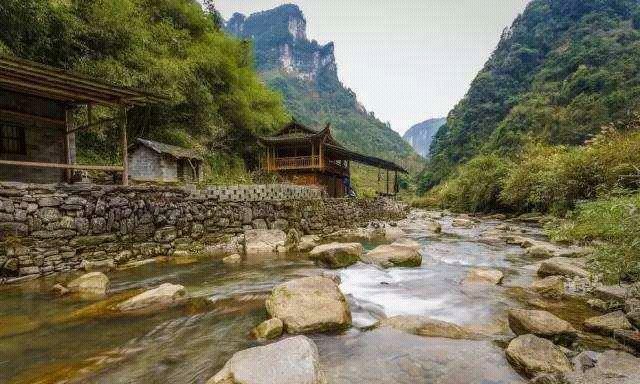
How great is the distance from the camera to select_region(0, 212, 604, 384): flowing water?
398cm

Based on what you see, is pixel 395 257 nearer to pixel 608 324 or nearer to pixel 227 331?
pixel 608 324

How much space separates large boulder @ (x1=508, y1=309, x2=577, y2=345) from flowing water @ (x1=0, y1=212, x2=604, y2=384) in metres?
0.24

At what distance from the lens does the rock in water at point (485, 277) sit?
777 centimetres

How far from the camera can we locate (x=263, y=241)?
40.3 feet

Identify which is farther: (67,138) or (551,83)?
(551,83)

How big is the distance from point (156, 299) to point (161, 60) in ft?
57.8

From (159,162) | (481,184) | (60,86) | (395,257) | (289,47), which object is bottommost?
(395,257)

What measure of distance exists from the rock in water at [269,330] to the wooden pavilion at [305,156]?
19.0 metres

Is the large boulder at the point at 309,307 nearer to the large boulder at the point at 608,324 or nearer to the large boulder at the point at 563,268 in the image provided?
the large boulder at the point at 608,324

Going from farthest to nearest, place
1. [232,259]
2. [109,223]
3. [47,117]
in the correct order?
[47,117] < [232,259] < [109,223]

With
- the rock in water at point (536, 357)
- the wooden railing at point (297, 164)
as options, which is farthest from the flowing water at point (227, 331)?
the wooden railing at point (297, 164)

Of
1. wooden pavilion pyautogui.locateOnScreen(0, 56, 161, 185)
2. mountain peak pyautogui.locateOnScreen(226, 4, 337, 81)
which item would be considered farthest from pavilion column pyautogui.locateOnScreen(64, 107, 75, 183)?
mountain peak pyautogui.locateOnScreen(226, 4, 337, 81)

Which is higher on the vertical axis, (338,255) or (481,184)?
(481,184)

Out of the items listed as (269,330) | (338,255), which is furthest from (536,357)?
(338,255)
